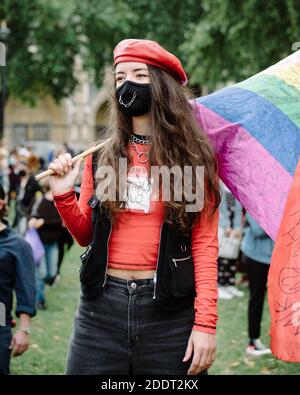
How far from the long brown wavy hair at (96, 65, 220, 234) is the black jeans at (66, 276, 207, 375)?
1.16ft

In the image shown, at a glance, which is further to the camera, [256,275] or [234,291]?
[234,291]

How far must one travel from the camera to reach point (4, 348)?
416cm

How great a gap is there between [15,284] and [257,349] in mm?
3351

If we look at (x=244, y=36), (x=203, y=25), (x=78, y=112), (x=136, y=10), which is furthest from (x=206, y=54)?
(x=78, y=112)

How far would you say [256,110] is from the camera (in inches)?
129

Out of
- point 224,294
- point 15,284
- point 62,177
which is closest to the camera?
point 62,177

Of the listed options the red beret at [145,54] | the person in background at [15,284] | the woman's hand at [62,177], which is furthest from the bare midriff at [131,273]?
the person in background at [15,284]

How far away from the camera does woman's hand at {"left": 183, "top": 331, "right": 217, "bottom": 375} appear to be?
2844 millimetres

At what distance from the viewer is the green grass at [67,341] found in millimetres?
6238

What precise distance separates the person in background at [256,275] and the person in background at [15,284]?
2970mm

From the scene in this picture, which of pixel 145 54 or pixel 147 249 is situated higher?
pixel 145 54

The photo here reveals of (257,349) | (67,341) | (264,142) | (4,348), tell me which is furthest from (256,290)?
(264,142)

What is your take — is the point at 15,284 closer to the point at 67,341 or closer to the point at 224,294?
the point at 67,341

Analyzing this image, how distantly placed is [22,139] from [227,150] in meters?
42.5
